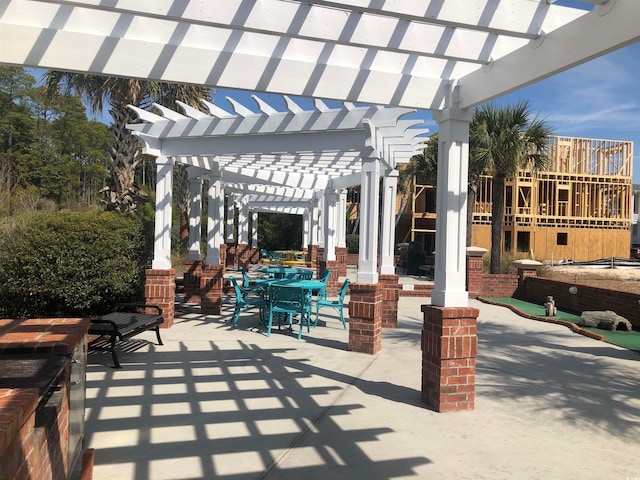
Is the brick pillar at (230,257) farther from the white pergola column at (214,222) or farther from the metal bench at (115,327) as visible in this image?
the metal bench at (115,327)

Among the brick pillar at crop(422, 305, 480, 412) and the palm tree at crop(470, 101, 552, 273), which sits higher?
the palm tree at crop(470, 101, 552, 273)

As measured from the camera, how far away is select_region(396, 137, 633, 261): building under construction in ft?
87.9

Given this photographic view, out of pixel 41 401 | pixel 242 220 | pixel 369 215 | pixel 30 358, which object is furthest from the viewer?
pixel 242 220

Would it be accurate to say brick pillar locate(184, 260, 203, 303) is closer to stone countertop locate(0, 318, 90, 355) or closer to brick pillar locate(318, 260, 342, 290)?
brick pillar locate(318, 260, 342, 290)

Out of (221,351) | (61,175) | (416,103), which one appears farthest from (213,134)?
(61,175)

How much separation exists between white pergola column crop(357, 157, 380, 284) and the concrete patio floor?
51.4 inches

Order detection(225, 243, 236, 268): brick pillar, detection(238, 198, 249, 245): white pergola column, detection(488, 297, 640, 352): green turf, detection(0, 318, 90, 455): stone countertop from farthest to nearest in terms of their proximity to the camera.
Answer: detection(225, 243, 236, 268): brick pillar < detection(238, 198, 249, 245): white pergola column < detection(488, 297, 640, 352): green turf < detection(0, 318, 90, 455): stone countertop

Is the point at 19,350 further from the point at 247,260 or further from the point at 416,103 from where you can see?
the point at 247,260

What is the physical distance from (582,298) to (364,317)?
7445 mm

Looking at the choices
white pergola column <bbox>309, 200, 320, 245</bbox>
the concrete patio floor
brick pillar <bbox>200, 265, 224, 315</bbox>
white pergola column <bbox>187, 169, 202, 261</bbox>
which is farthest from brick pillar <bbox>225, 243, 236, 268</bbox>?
the concrete patio floor

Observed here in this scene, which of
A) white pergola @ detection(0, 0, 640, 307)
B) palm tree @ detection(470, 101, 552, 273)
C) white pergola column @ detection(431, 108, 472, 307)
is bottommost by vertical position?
white pergola column @ detection(431, 108, 472, 307)

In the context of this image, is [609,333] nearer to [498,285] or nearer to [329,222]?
[498,285]

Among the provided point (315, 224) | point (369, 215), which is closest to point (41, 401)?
point (369, 215)

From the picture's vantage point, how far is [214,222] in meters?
10.1
